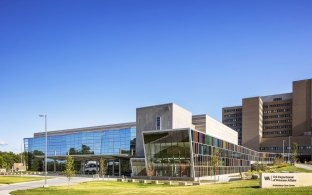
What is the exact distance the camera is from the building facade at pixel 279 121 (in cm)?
15866

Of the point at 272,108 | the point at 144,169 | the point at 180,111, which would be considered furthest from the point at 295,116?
the point at 144,169

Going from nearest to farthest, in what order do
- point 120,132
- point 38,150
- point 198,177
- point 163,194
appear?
point 163,194 < point 198,177 < point 120,132 < point 38,150

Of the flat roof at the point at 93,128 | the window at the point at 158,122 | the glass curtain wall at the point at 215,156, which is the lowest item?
the glass curtain wall at the point at 215,156

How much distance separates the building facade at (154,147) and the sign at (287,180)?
906 inches

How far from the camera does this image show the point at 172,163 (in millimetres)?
62938

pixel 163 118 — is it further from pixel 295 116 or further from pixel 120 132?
pixel 295 116

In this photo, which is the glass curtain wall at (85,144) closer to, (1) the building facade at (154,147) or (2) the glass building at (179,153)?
(1) the building facade at (154,147)

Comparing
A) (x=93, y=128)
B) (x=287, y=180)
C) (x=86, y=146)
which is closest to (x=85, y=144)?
(x=86, y=146)

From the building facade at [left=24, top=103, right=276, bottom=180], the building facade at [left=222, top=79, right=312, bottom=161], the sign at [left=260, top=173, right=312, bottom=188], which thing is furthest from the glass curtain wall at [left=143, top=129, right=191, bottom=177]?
the building facade at [left=222, top=79, right=312, bottom=161]

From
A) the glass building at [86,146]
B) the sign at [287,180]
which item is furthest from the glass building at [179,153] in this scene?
the sign at [287,180]

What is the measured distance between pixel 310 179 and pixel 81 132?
75641 mm

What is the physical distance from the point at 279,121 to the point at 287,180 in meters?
155

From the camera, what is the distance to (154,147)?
213 ft

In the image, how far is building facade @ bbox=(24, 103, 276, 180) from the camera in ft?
203
